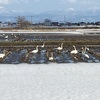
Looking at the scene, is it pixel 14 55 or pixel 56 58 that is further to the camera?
pixel 14 55
